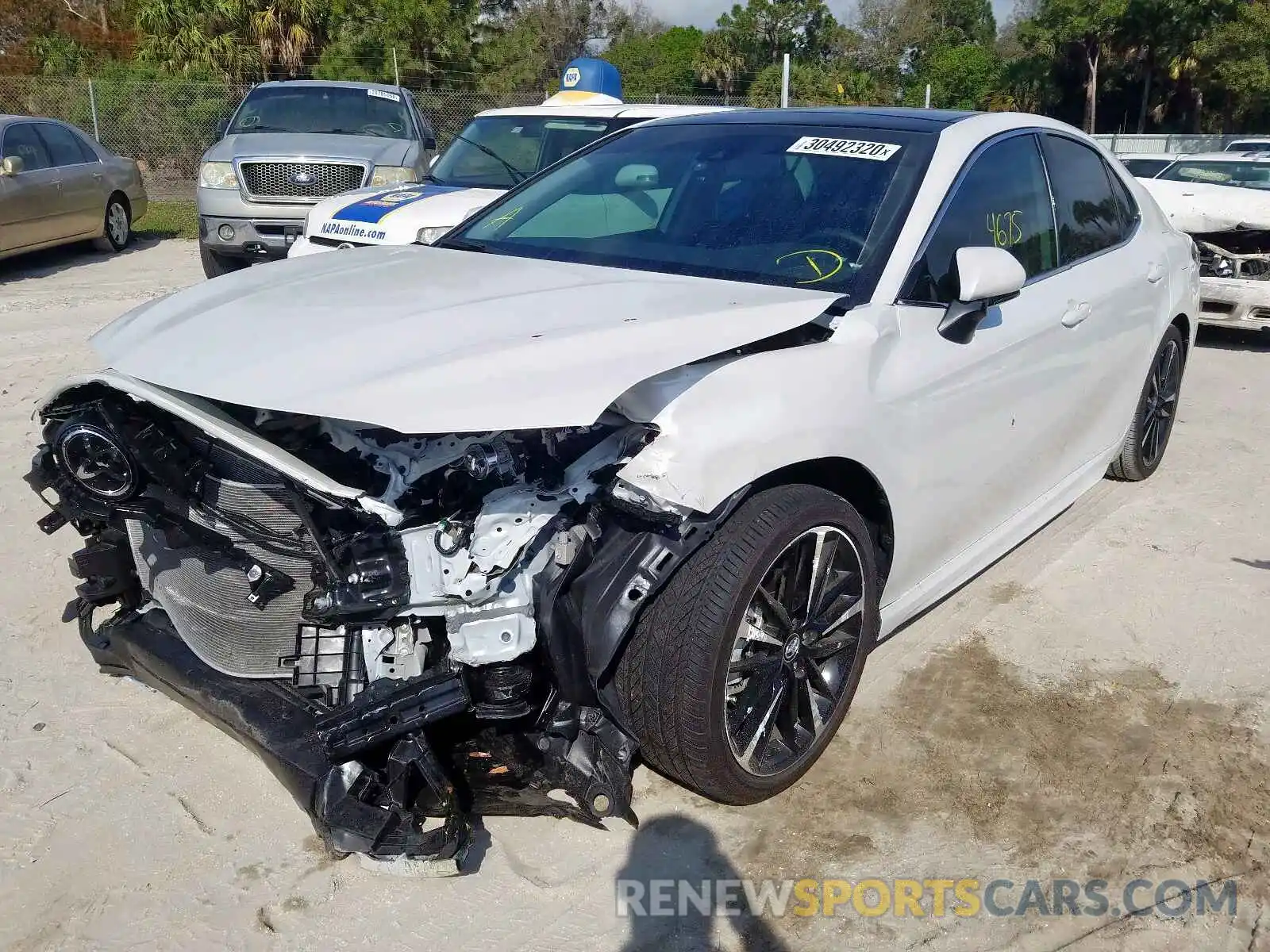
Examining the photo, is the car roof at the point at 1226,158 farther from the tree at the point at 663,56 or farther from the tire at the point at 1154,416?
the tree at the point at 663,56

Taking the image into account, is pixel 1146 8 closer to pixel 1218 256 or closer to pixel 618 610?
pixel 1218 256

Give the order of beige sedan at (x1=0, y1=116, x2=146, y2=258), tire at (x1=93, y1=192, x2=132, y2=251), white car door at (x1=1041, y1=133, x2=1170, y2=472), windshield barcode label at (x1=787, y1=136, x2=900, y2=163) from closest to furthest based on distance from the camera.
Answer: windshield barcode label at (x1=787, y1=136, x2=900, y2=163), white car door at (x1=1041, y1=133, x2=1170, y2=472), beige sedan at (x1=0, y1=116, x2=146, y2=258), tire at (x1=93, y1=192, x2=132, y2=251)

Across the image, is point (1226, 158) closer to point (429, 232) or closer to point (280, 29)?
point (429, 232)

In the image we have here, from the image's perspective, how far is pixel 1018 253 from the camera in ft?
12.2

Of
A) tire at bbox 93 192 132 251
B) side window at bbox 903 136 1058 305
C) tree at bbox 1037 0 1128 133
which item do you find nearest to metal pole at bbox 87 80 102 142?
tire at bbox 93 192 132 251

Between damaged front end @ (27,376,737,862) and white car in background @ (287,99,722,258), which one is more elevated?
white car in background @ (287,99,722,258)

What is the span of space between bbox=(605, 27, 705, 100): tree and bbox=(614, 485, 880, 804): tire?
38.3 metres

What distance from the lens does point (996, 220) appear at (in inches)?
142

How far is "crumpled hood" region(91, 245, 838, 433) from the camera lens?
7.65 feet

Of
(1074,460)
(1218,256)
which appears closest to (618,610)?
(1074,460)

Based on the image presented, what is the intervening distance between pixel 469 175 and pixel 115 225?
269 inches

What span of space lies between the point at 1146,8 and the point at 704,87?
15.8 m

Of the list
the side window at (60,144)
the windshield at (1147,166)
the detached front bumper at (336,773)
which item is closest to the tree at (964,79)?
the windshield at (1147,166)

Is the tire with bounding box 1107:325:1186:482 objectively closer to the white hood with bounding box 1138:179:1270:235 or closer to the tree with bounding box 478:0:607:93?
the white hood with bounding box 1138:179:1270:235
